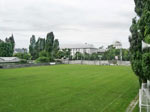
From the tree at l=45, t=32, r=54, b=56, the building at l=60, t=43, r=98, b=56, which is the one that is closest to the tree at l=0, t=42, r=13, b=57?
the tree at l=45, t=32, r=54, b=56

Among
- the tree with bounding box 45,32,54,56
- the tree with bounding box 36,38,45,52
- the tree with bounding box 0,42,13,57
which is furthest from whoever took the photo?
the tree with bounding box 36,38,45,52

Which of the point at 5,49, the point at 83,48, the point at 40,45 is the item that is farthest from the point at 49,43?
the point at 83,48

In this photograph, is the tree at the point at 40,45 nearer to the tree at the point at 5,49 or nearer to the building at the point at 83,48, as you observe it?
the tree at the point at 5,49

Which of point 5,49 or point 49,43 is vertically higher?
point 49,43

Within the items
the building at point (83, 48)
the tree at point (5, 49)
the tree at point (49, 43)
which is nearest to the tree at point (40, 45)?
the tree at point (49, 43)

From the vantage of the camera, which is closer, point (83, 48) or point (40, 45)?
point (40, 45)

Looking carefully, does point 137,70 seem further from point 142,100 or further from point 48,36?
point 48,36

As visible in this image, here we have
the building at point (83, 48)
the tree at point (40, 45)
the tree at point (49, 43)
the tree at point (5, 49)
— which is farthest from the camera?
the building at point (83, 48)

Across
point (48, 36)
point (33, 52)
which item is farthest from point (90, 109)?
point (33, 52)

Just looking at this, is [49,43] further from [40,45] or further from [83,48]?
[83,48]

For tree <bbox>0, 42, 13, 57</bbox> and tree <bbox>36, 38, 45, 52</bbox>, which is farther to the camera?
tree <bbox>36, 38, 45, 52</bbox>

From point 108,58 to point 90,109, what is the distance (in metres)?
56.7

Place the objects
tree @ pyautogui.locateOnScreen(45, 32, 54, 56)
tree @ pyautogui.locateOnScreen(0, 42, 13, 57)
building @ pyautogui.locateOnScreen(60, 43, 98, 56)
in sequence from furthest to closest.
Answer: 1. building @ pyautogui.locateOnScreen(60, 43, 98, 56)
2. tree @ pyautogui.locateOnScreen(45, 32, 54, 56)
3. tree @ pyautogui.locateOnScreen(0, 42, 13, 57)

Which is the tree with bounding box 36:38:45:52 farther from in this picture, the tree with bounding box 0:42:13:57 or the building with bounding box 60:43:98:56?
the building with bounding box 60:43:98:56
